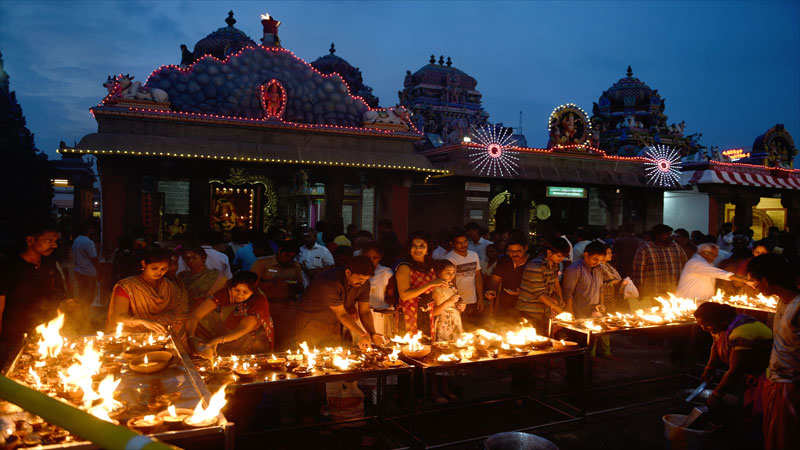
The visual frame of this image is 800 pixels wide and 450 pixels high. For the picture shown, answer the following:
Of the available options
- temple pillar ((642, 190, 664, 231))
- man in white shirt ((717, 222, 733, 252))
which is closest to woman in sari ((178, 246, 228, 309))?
man in white shirt ((717, 222, 733, 252))

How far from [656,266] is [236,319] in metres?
7.27

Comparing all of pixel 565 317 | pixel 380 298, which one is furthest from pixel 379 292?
pixel 565 317

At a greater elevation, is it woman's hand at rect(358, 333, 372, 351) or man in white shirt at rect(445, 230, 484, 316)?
man in white shirt at rect(445, 230, 484, 316)

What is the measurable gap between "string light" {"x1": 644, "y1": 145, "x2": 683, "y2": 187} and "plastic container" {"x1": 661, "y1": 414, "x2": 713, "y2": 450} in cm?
1924

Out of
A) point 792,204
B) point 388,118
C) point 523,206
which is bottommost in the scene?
point 523,206

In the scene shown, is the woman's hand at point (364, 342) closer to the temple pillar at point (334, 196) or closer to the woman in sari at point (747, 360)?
the woman in sari at point (747, 360)

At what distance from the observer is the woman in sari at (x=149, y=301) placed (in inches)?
213

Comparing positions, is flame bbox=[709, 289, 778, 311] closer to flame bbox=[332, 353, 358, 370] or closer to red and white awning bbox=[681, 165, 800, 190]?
flame bbox=[332, 353, 358, 370]

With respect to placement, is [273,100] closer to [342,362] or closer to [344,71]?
[342,362]

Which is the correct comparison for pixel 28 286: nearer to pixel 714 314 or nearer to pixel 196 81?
pixel 714 314

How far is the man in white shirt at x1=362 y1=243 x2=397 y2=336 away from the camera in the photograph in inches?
261

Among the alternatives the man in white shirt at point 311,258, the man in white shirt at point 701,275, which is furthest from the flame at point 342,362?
the man in white shirt at point 701,275

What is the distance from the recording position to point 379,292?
6.67m

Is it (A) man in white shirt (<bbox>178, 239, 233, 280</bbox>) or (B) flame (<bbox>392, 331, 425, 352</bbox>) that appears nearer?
(B) flame (<bbox>392, 331, 425, 352</bbox>)
